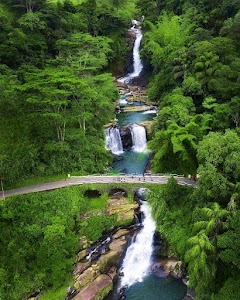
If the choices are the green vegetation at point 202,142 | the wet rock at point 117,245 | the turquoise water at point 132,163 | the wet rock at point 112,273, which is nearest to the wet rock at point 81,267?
the wet rock at point 112,273

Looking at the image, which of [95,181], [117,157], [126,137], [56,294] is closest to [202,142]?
[95,181]

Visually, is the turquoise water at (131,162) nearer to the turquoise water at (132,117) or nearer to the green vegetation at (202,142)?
the turquoise water at (132,117)

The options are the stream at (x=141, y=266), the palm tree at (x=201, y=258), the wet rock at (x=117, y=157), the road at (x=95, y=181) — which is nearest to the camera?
the palm tree at (x=201, y=258)

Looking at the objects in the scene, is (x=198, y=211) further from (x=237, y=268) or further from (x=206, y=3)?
(x=206, y=3)

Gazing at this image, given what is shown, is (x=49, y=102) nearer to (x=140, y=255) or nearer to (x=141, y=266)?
(x=140, y=255)

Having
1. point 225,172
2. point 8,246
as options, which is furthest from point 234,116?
point 8,246

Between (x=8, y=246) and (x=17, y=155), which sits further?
(x=17, y=155)

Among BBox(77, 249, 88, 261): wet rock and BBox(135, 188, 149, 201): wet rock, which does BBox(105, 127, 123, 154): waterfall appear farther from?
BBox(77, 249, 88, 261): wet rock
